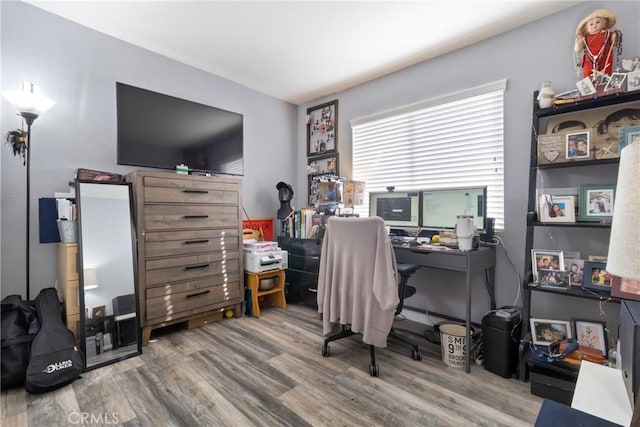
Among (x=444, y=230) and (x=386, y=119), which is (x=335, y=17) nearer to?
(x=386, y=119)

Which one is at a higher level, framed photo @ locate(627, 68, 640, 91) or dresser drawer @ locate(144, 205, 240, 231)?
framed photo @ locate(627, 68, 640, 91)

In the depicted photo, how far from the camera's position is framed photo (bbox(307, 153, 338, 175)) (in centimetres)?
354

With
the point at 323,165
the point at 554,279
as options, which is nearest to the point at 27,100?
the point at 323,165

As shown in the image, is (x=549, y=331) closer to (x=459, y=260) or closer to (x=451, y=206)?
(x=459, y=260)

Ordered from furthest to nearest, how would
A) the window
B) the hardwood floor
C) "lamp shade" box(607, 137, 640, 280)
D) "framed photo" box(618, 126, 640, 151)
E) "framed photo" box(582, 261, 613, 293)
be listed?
the window → "framed photo" box(582, 261, 613, 293) → "framed photo" box(618, 126, 640, 151) → the hardwood floor → "lamp shade" box(607, 137, 640, 280)

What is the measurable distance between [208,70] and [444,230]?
113 inches

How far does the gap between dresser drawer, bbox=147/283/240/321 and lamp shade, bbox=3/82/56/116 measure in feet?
5.02

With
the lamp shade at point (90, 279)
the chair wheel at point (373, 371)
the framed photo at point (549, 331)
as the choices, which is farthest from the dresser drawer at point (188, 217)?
the framed photo at point (549, 331)

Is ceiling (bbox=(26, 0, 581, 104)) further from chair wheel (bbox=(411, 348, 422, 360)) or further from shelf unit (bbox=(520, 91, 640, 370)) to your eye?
chair wheel (bbox=(411, 348, 422, 360))

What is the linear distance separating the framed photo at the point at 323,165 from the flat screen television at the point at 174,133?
0.92m

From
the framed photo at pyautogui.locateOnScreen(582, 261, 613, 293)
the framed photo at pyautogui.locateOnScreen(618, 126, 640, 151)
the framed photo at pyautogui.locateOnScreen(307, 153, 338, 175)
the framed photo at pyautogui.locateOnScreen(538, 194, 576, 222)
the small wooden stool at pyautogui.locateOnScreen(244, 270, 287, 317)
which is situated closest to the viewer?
the framed photo at pyautogui.locateOnScreen(618, 126, 640, 151)

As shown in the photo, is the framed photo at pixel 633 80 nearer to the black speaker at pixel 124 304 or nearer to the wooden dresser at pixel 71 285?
the black speaker at pixel 124 304

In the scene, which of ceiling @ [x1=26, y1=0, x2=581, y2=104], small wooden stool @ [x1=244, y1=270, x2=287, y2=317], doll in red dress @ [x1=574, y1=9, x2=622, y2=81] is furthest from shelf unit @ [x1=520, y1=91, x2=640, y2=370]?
small wooden stool @ [x1=244, y1=270, x2=287, y2=317]

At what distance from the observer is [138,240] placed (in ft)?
7.33
